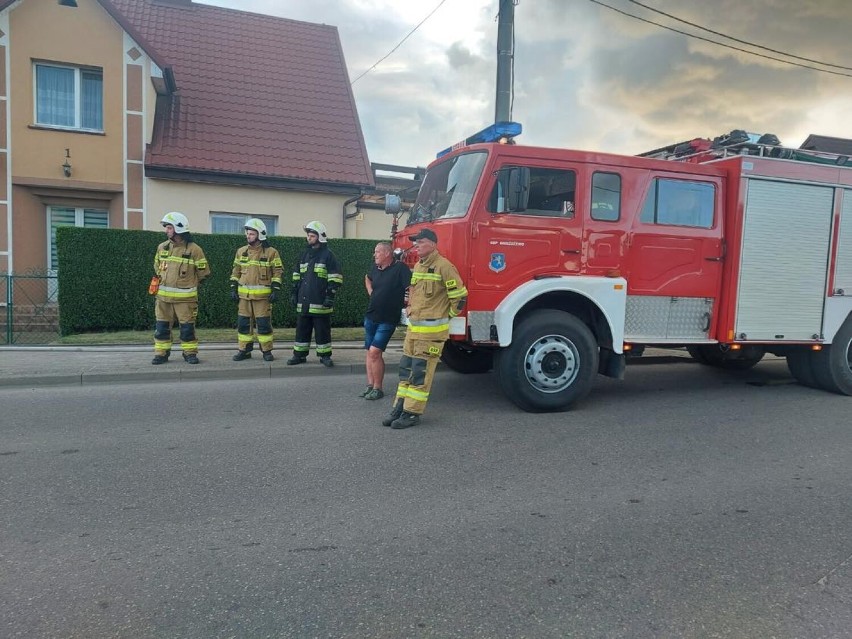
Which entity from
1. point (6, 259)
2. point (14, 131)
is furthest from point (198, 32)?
point (6, 259)

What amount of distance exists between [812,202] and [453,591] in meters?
6.25

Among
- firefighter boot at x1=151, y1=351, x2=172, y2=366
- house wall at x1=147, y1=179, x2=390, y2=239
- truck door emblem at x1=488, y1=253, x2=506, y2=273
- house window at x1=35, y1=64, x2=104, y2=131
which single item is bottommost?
firefighter boot at x1=151, y1=351, x2=172, y2=366

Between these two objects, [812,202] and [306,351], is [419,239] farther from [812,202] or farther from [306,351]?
[812,202]

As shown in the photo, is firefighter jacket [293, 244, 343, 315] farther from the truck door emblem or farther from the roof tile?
the roof tile

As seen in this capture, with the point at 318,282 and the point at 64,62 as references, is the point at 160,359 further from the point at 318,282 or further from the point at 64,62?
the point at 64,62

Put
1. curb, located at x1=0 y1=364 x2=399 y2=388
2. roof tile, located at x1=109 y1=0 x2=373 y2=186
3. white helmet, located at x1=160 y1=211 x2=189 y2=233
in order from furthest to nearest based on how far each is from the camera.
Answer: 1. roof tile, located at x1=109 y1=0 x2=373 y2=186
2. white helmet, located at x1=160 y1=211 x2=189 y2=233
3. curb, located at x1=0 y1=364 x2=399 y2=388

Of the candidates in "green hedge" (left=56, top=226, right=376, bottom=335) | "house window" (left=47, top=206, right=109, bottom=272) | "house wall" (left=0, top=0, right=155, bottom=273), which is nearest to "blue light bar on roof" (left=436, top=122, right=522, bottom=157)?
"green hedge" (left=56, top=226, right=376, bottom=335)

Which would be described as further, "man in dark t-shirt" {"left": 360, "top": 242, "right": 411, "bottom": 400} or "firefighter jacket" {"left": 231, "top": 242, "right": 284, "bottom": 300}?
"firefighter jacket" {"left": 231, "top": 242, "right": 284, "bottom": 300}

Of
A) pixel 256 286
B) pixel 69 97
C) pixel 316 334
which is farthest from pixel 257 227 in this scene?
pixel 69 97

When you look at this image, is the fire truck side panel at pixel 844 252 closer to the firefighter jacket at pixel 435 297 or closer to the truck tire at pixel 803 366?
the truck tire at pixel 803 366

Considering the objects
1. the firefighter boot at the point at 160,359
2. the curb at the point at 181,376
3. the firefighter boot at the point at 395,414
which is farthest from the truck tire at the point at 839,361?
the firefighter boot at the point at 160,359

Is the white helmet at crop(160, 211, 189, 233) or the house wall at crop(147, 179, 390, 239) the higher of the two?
the house wall at crop(147, 179, 390, 239)

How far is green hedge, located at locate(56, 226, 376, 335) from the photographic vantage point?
10336 millimetres

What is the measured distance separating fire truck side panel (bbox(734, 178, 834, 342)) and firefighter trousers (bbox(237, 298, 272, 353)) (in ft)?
19.0
